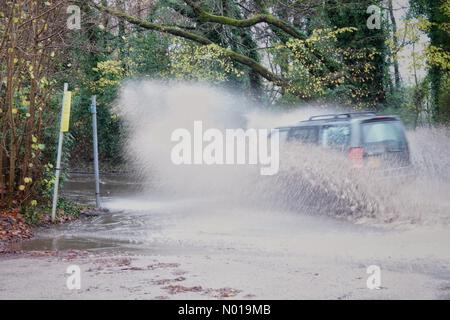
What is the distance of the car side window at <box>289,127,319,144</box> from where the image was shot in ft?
46.3

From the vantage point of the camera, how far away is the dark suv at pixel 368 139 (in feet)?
42.6

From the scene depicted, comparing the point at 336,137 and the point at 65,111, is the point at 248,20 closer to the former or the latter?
the point at 336,137

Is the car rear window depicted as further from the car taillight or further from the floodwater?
the floodwater

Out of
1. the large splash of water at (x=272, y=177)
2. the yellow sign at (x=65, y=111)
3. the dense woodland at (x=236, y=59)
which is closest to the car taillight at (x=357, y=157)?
the large splash of water at (x=272, y=177)

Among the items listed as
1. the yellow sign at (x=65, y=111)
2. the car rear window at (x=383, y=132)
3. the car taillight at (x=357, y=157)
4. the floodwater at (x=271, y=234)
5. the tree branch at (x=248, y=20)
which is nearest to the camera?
the floodwater at (x=271, y=234)

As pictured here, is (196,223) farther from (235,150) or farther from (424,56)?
(424,56)

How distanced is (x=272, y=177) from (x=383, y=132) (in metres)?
2.97

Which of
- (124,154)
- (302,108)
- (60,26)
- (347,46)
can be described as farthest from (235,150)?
(124,154)

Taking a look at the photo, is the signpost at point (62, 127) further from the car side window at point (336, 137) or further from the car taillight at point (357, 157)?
the car taillight at point (357, 157)

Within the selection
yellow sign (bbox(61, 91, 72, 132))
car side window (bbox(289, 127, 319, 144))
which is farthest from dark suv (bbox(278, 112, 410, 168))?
yellow sign (bbox(61, 91, 72, 132))

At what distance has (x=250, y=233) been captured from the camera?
443 inches

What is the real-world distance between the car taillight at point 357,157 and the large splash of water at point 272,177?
15cm

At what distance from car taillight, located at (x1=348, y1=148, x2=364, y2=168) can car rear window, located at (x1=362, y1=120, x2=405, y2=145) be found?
22 centimetres

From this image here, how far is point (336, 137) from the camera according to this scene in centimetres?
1350
